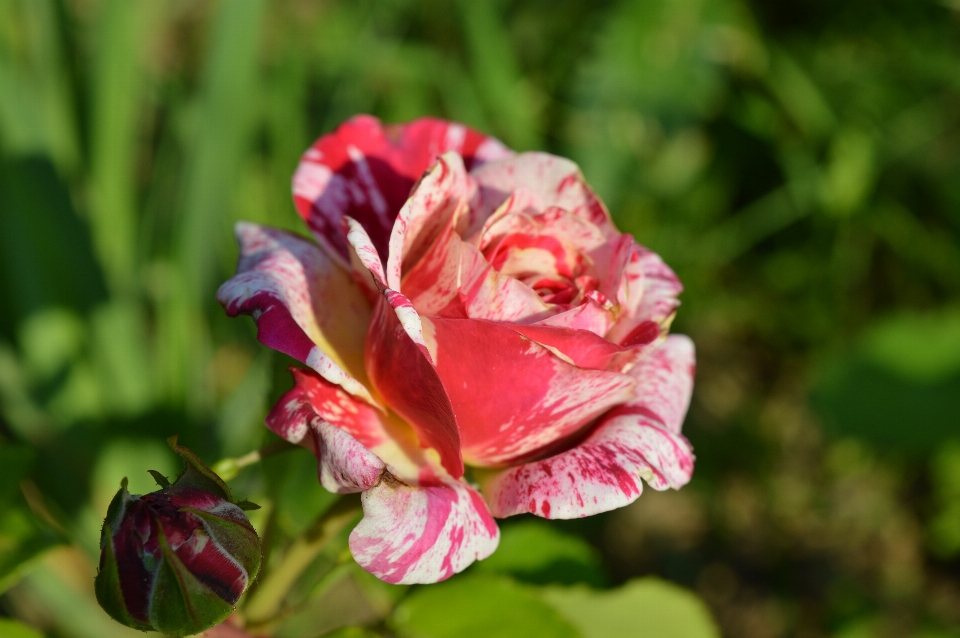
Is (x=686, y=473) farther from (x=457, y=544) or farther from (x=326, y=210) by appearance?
(x=326, y=210)

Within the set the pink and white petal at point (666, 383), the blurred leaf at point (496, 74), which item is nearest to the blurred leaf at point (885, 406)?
the blurred leaf at point (496, 74)

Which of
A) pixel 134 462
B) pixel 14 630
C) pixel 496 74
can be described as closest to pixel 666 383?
pixel 14 630

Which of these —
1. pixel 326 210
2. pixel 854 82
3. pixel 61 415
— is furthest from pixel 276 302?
pixel 854 82

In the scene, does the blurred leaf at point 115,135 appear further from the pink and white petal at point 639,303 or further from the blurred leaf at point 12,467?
the pink and white petal at point 639,303

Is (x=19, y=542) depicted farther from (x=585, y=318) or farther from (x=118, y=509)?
(x=585, y=318)

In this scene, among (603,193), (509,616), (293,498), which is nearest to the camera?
(509,616)
